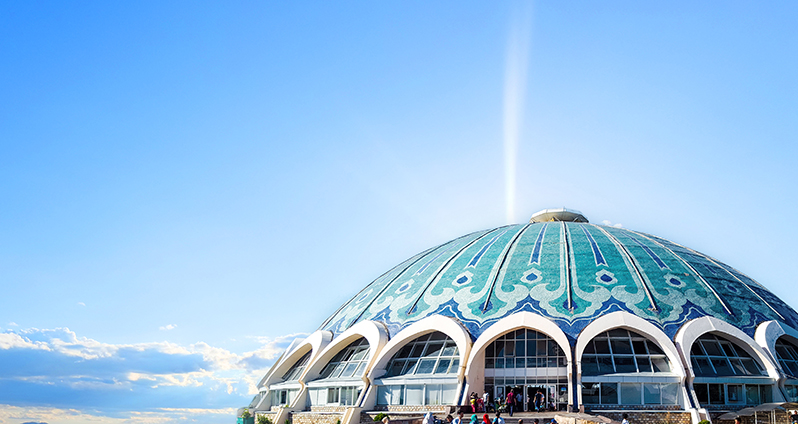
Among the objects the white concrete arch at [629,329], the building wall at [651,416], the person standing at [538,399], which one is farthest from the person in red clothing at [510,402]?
the building wall at [651,416]

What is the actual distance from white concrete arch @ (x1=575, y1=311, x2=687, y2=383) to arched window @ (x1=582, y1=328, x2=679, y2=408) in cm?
55

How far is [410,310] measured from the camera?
36406mm

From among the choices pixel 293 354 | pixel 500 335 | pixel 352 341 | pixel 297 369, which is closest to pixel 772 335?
pixel 500 335

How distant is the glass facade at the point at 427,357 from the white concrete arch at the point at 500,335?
909 mm

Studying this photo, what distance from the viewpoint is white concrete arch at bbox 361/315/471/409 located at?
3244 centimetres

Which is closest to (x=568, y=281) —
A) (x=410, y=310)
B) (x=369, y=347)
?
(x=410, y=310)

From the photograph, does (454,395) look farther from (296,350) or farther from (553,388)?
(296,350)

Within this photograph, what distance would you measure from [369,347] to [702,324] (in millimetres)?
17283

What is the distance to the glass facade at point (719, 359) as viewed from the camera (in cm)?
3178

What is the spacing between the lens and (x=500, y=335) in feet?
108

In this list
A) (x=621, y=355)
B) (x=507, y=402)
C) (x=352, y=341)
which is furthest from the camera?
(x=352, y=341)

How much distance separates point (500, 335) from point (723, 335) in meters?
11.4

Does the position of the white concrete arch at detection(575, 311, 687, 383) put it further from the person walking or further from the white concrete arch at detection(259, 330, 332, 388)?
the white concrete arch at detection(259, 330, 332, 388)

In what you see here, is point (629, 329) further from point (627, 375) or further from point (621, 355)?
point (627, 375)
